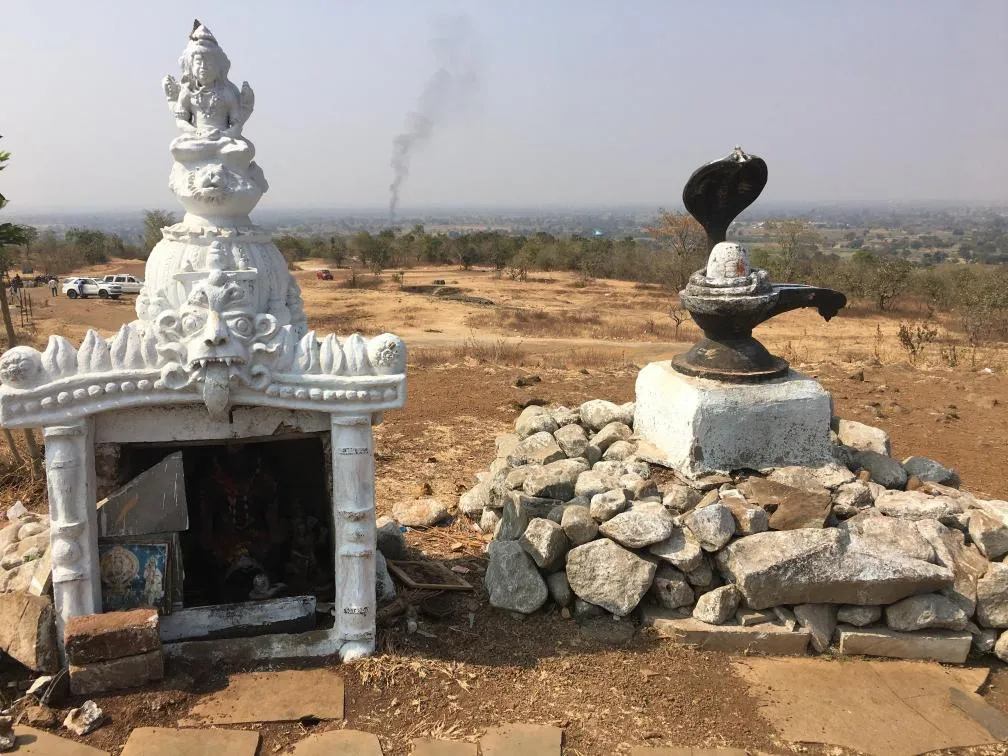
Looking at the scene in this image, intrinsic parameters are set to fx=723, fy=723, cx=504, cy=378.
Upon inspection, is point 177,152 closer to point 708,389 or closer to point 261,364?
point 261,364

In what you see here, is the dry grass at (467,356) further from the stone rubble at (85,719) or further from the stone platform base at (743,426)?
the stone rubble at (85,719)

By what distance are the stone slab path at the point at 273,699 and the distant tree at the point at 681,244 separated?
1060 inches

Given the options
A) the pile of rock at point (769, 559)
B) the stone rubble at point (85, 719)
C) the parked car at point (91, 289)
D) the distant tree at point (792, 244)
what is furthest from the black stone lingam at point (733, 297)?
the parked car at point (91, 289)

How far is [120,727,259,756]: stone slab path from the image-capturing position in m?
3.33

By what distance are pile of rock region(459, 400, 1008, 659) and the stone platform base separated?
33cm

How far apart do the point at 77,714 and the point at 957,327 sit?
72.3ft

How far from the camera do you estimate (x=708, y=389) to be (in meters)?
5.53

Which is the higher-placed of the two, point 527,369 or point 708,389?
point 708,389

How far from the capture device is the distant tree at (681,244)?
29.9 meters

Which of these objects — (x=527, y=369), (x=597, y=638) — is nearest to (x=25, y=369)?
(x=597, y=638)

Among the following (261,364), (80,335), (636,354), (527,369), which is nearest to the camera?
(261,364)

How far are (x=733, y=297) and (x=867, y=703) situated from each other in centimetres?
302

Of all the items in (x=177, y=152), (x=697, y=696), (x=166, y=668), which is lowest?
(x=697, y=696)

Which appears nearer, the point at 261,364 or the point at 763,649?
the point at 261,364
